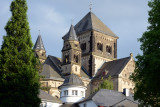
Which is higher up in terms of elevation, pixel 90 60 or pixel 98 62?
pixel 90 60

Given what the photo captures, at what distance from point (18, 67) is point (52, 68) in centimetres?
4604

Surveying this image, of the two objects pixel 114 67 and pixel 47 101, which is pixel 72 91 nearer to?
pixel 47 101

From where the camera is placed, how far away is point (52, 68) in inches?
3314

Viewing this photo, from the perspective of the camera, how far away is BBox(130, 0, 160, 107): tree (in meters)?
31.3

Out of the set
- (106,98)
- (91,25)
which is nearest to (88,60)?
(91,25)

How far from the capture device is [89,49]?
295ft

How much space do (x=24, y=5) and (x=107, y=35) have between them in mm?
53378

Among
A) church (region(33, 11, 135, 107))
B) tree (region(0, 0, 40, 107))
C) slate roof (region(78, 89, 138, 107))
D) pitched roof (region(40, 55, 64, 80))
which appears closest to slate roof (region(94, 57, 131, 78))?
church (region(33, 11, 135, 107))

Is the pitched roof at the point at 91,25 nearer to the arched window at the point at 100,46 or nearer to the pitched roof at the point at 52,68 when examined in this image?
the arched window at the point at 100,46

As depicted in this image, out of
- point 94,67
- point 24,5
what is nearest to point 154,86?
point 24,5

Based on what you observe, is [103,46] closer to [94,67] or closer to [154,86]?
[94,67]

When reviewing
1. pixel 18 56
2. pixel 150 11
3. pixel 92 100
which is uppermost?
pixel 150 11

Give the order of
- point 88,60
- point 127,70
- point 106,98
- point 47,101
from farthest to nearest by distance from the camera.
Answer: point 88,60 < point 127,70 < point 47,101 < point 106,98

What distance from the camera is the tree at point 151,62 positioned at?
31.3 meters
